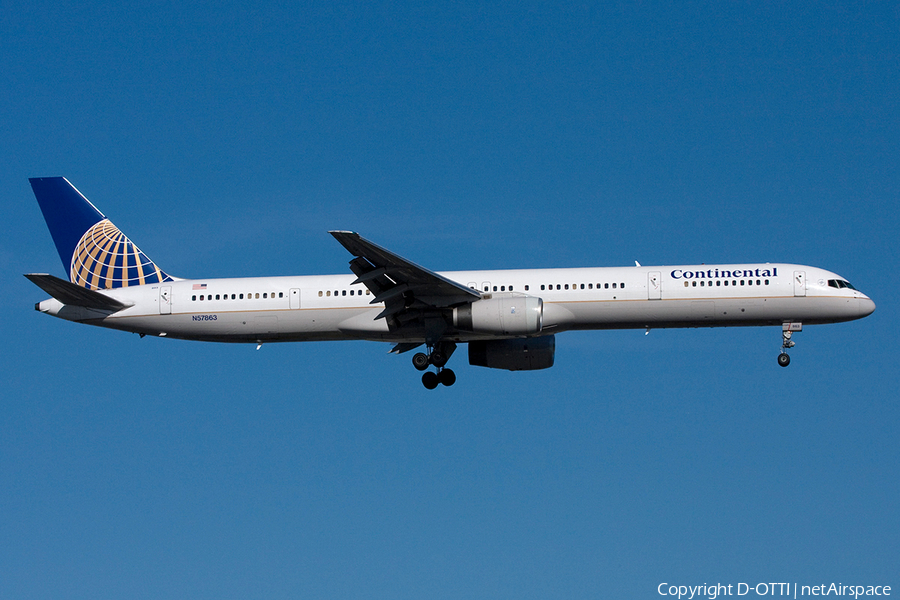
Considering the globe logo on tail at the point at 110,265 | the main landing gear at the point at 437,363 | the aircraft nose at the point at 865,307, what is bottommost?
the main landing gear at the point at 437,363

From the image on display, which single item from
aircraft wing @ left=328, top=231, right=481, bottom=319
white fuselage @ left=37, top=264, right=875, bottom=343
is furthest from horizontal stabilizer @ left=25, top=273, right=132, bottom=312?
aircraft wing @ left=328, top=231, right=481, bottom=319

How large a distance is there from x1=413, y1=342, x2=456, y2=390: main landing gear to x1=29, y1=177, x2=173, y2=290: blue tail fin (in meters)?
11.3

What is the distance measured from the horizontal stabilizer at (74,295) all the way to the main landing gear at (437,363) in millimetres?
12016

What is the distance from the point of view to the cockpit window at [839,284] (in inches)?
1537

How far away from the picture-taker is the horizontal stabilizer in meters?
37.2

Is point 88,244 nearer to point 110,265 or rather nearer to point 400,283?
point 110,265

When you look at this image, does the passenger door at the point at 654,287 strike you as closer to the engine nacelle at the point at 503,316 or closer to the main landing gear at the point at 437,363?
the engine nacelle at the point at 503,316

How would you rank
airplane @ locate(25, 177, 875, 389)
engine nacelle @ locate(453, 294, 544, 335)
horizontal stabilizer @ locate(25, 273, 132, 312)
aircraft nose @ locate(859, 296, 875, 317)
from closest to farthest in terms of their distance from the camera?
engine nacelle @ locate(453, 294, 544, 335)
horizontal stabilizer @ locate(25, 273, 132, 312)
airplane @ locate(25, 177, 875, 389)
aircraft nose @ locate(859, 296, 875, 317)

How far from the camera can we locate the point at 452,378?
4144cm

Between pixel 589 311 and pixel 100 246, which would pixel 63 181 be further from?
pixel 589 311

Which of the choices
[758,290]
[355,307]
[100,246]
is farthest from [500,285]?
[100,246]

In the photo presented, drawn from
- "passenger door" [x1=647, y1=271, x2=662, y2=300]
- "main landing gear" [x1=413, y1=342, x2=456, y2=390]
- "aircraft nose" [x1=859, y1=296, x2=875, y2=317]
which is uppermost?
"passenger door" [x1=647, y1=271, x2=662, y2=300]

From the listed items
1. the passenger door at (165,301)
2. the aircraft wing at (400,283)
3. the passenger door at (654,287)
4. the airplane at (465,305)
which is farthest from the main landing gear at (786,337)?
the passenger door at (165,301)

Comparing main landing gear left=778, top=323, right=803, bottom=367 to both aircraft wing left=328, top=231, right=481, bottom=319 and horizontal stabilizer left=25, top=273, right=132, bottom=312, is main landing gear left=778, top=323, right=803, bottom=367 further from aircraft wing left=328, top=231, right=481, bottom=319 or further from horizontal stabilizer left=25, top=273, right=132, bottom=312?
horizontal stabilizer left=25, top=273, right=132, bottom=312
